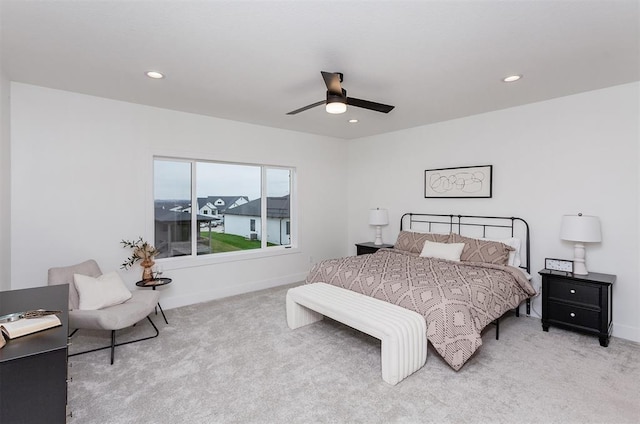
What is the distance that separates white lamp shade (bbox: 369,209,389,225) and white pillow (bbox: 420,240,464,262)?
1085 mm

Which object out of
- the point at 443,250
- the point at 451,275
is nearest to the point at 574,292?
the point at 451,275

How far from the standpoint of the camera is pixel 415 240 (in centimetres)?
465

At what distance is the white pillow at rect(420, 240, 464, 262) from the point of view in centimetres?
404

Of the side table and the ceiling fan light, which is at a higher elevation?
the ceiling fan light

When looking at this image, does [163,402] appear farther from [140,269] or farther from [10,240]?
[10,240]

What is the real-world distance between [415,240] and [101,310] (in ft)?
12.5

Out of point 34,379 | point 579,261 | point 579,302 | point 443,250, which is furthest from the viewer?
point 443,250

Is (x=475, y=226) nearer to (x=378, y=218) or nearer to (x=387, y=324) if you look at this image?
(x=378, y=218)

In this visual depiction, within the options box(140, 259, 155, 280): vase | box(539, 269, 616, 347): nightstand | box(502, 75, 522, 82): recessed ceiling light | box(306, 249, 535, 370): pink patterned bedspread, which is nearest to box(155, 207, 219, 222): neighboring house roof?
box(140, 259, 155, 280): vase

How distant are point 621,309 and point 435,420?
275 centimetres

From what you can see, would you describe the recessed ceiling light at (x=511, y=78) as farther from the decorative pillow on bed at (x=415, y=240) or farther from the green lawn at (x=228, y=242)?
the green lawn at (x=228, y=242)

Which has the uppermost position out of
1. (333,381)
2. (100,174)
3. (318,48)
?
(318,48)

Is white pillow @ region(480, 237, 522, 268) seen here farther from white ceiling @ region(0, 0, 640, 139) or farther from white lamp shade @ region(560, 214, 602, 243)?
white ceiling @ region(0, 0, 640, 139)

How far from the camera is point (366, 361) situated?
2.84m
